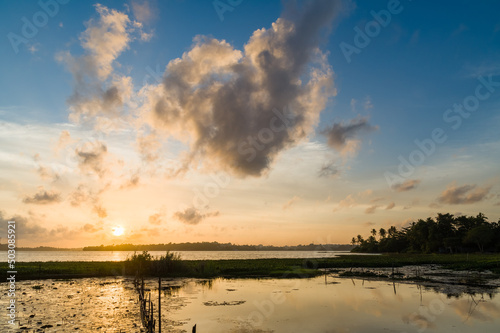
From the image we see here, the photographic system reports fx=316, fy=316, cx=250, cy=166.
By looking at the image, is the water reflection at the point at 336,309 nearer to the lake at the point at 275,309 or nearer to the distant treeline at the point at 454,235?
the lake at the point at 275,309

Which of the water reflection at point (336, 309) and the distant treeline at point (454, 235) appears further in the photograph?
the distant treeline at point (454, 235)

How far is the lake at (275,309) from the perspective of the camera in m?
19.6

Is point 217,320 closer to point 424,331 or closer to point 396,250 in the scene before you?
point 424,331

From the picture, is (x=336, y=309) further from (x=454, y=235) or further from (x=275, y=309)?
(x=454, y=235)

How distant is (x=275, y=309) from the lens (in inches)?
988

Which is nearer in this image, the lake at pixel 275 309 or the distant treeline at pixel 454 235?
the lake at pixel 275 309

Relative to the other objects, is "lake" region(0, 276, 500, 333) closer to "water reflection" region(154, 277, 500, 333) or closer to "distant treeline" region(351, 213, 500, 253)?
"water reflection" region(154, 277, 500, 333)

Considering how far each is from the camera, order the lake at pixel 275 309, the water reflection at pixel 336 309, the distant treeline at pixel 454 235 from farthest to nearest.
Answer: the distant treeline at pixel 454 235 < the water reflection at pixel 336 309 < the lake at pixel 275 309

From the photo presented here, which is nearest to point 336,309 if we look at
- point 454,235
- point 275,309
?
point 275,309

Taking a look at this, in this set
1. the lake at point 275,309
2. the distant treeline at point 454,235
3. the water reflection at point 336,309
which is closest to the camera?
the lake at point 275,309

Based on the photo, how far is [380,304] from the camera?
87.6ft

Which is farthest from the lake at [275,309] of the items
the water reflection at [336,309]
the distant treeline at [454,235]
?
the distant treeline at [454,235]

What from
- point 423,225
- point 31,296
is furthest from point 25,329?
point 423,225

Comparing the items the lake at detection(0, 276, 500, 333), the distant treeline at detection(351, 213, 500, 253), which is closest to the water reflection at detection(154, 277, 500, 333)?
the lake at detection(0, 276, 500, 333)
